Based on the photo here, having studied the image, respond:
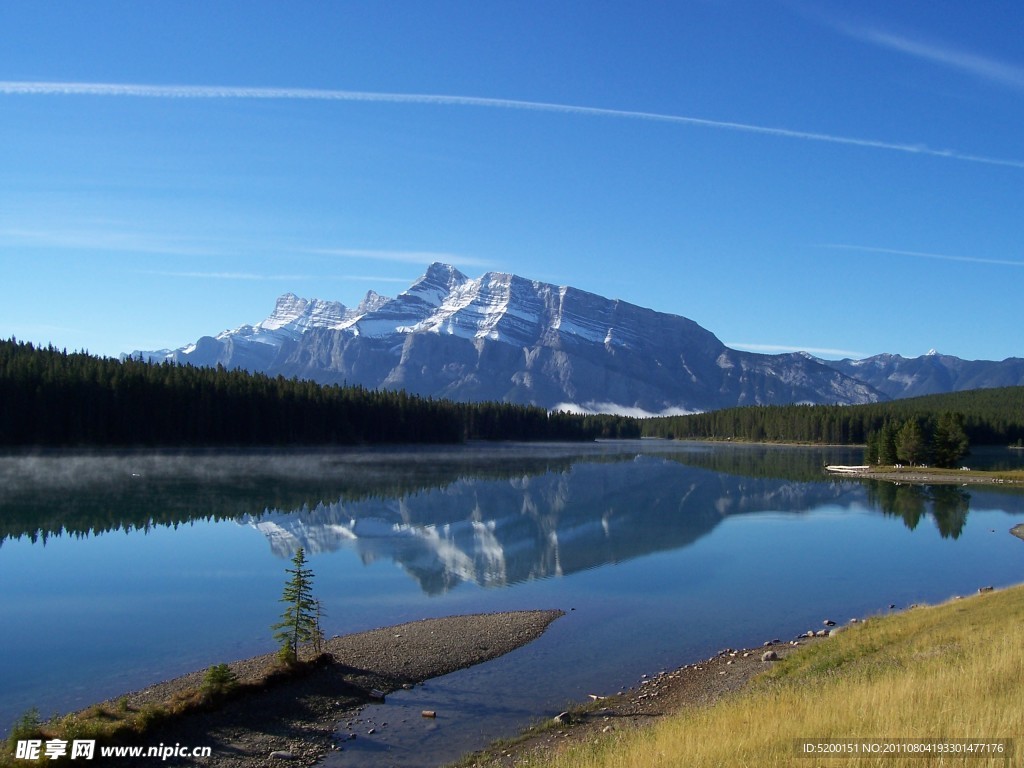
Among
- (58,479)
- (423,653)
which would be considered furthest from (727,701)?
(58,479)

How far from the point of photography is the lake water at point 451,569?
20.4 meters

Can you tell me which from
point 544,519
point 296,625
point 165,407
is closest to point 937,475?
point 544,519

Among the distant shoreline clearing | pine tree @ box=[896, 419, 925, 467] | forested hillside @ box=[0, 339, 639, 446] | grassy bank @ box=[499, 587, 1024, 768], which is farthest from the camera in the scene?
pine tree @ box=[896, 419, 925, 467]

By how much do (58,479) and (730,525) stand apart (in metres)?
57.7

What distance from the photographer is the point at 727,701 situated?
16.2 m

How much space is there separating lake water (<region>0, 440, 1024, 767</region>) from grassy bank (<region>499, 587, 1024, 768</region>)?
4389 millimetres

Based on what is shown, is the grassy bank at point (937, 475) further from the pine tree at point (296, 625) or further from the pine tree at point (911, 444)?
the pine tree at point (296, 625)

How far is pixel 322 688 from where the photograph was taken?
62.3 feet

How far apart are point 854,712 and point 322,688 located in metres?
12.6

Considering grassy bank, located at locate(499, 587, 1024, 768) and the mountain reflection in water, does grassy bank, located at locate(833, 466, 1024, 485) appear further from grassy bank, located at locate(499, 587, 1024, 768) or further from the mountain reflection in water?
grassy bank, located at locate(499, 587, 1024, 768)

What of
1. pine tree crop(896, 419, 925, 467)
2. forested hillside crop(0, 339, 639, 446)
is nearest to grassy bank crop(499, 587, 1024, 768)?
pine tree crop(896, 419, 925, 467)

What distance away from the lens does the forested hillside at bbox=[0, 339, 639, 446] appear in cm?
9094

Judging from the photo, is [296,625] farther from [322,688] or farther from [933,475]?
[933,475]

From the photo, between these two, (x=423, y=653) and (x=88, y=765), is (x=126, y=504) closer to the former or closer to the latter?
(x=423, y=653)
